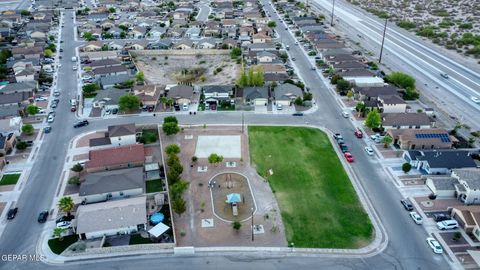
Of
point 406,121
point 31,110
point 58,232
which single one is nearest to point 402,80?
point 406,121

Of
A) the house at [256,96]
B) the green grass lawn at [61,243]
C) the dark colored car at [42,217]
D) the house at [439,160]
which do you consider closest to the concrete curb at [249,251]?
the green grass lawn at [61,243]

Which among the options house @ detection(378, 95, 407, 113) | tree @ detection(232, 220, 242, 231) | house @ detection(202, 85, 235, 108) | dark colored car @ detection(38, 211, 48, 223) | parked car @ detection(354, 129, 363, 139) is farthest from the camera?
house @ detection(202, 85, 235, 108)

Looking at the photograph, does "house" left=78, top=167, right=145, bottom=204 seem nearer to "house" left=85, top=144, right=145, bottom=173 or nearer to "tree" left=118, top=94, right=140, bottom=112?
Result: "house" left=85, top=144, right=145, bottom=173

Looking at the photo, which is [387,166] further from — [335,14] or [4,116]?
[335,14]

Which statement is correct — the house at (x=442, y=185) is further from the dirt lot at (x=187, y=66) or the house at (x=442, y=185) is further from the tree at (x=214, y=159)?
the dirt lot at (x=187, y=66)

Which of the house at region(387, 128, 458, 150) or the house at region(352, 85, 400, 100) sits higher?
the house at region(352, 85, 400, 100)

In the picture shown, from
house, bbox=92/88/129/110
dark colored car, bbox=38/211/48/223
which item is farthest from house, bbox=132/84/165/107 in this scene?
dark colored car, bbox=38/211/48/223

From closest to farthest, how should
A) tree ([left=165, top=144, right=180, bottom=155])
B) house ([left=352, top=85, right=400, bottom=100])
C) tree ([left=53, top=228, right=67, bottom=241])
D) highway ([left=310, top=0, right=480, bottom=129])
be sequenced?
tree ([left=53, top=228, right=67, bottom=241]) < tree ([left=165, top=144, right=180, bottom=155]) < house ([left=352, top=85, right=400, bottom=100]) < highway ([left=310, top=0, right=480, bottom=129])
